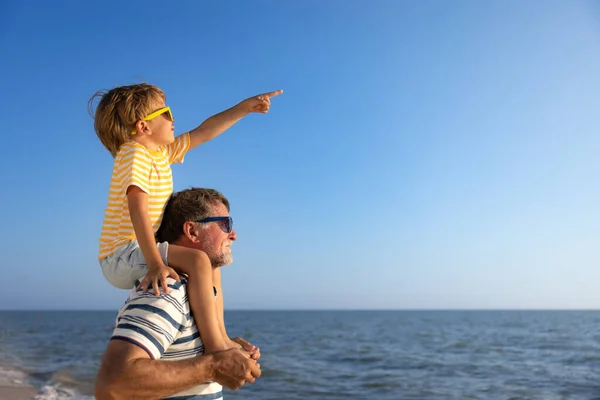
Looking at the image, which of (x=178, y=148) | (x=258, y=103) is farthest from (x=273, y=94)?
(x=178, y=148)

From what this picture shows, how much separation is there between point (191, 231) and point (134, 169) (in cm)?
35

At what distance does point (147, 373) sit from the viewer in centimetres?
199

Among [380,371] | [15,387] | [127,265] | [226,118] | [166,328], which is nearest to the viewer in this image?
[166,328]

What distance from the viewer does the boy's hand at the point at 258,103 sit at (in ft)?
10.3

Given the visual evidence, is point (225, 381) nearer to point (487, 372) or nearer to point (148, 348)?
point (148, 348)

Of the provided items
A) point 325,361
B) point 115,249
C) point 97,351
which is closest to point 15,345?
point 97,351

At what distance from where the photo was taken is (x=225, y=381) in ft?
7.20

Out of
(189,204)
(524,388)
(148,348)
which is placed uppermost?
(189,204)

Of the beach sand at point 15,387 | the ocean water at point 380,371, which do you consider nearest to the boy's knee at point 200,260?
the beach sand at point 15,387

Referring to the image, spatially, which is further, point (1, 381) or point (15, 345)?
point (15, 345)

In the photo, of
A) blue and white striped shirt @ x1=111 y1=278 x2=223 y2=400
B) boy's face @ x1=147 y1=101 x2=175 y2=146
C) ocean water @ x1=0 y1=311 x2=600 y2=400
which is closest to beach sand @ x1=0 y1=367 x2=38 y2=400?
ocean water @ x1=0 y1=311 x2=600 y2=400

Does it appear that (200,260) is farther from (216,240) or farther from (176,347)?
(176,347)

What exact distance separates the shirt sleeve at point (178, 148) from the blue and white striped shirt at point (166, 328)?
0.94 m

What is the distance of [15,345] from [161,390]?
25.6 metres
